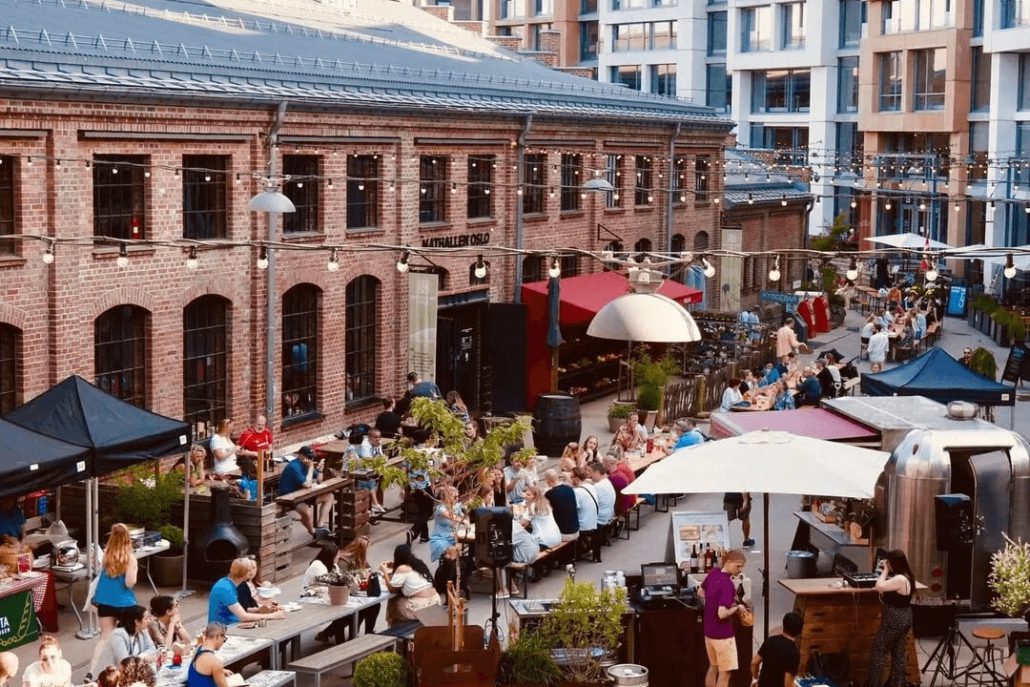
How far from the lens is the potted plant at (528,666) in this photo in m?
13.1

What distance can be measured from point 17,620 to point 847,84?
194ft

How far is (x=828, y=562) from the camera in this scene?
695 inches

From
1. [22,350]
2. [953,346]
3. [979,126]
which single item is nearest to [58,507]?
[22,350]

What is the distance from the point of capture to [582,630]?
13430 millimetres

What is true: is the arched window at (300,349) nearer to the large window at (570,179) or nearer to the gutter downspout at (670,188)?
the large window at (570,179)

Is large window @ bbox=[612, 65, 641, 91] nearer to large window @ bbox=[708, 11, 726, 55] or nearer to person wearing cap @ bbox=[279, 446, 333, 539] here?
large window @ bbox=[708, 11, 726, 55]

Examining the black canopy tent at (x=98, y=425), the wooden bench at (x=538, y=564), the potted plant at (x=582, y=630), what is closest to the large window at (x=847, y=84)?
the wooden bench at (x=538, y=564)

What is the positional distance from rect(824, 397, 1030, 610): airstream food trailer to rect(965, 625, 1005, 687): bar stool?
0.73 m

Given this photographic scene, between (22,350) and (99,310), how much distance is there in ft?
4.52

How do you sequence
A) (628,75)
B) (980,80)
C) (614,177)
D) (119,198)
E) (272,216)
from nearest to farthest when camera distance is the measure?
(119,198) → (272,216) → (614,177) → (980,80) → (628,75)

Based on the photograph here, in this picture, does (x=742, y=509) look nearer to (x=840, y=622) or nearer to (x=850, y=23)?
(x=840, y=622)

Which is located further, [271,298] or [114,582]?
[271,298]

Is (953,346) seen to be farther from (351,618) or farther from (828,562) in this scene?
(351,618)

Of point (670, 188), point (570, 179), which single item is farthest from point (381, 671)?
point (670, 188)
